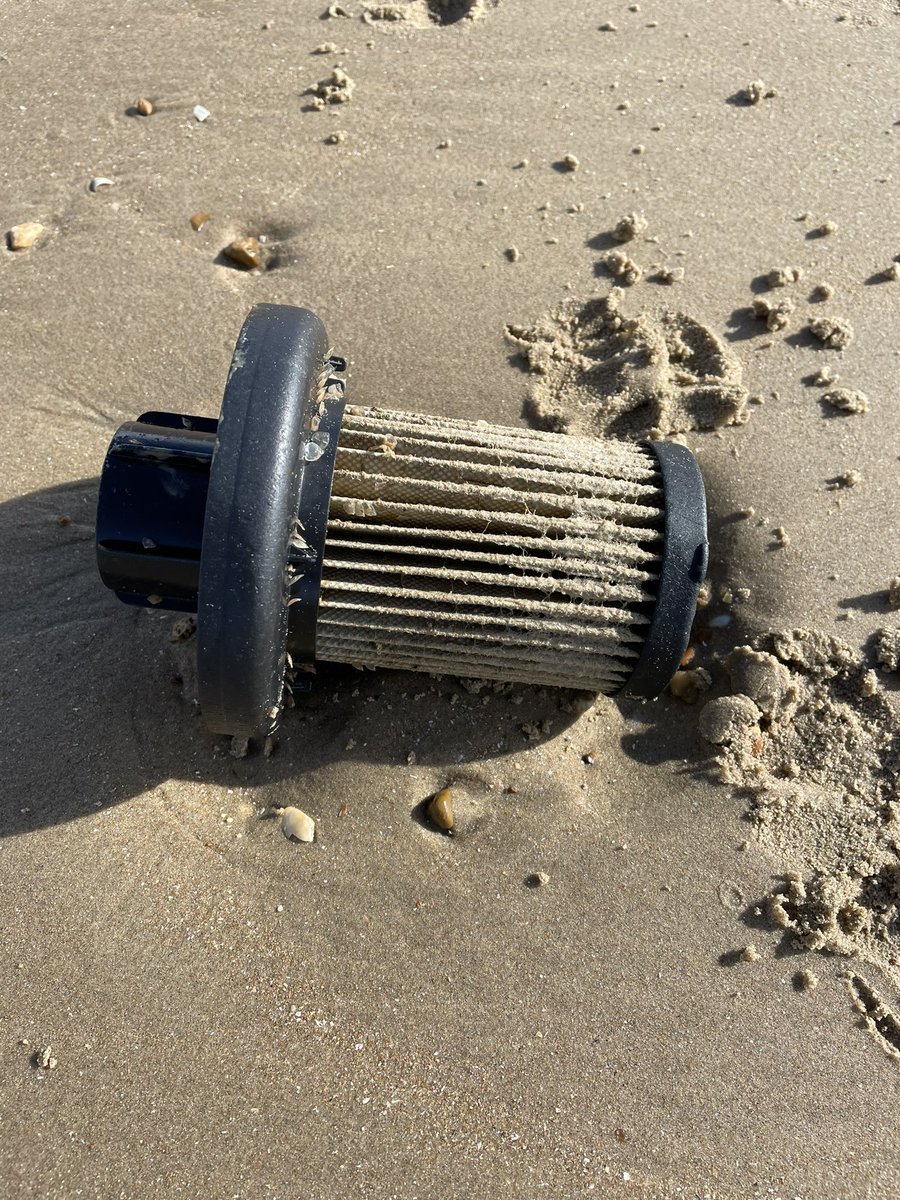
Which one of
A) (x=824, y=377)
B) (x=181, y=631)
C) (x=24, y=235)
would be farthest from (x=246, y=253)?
(x=824, y=377)

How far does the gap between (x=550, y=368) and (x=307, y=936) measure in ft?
6.73

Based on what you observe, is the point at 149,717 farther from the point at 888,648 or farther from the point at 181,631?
the point at 888,648

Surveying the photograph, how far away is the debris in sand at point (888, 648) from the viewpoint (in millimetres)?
2561

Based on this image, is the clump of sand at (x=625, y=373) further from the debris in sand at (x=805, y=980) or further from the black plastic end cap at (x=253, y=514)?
the debris in sand at (x=805, y=980)

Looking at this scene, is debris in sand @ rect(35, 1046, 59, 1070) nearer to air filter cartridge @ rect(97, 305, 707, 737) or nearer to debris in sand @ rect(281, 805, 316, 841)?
debris in sand @ rect(281, 805, 316, 841)

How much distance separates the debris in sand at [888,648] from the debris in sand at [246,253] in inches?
103

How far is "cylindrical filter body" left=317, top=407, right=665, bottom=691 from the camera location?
216cm

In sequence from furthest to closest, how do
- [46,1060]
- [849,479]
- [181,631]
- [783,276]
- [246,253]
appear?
[246,253]
[783,276]
[849,479]
[181,631]
[46,1060]

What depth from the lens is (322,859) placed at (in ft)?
7.91

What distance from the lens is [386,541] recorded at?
217 centimetres

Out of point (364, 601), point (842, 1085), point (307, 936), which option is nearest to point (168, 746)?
point (307, 936)

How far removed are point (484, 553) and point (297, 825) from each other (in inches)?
37.6

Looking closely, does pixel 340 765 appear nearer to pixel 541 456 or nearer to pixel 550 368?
pixel 541 456

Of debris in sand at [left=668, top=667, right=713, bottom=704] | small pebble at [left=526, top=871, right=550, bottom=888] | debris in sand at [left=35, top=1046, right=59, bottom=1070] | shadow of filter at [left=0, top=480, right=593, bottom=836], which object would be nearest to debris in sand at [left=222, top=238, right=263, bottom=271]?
shadow of filter at [left=0, top=480, right=593, bottom=836]
